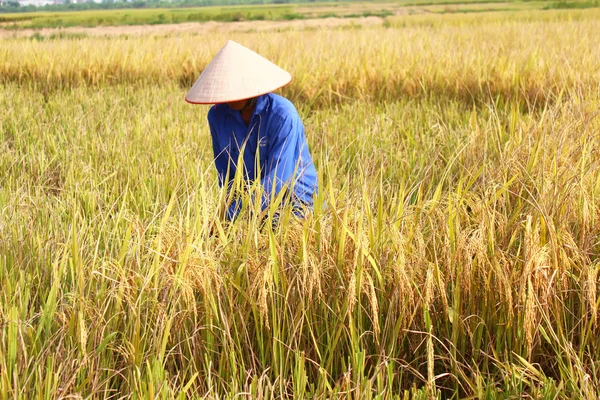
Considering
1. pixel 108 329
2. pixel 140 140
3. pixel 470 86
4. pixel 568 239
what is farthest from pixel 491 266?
pixel 470 86

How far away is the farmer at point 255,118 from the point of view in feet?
5.84

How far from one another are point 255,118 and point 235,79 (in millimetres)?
239

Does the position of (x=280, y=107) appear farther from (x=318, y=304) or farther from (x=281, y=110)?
(x=318, y=304)

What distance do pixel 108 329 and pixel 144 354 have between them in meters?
0.10

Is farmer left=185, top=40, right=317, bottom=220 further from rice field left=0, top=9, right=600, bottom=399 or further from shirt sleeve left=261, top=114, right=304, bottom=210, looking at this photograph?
rice field left=0, top=9, right=600, bottom=399

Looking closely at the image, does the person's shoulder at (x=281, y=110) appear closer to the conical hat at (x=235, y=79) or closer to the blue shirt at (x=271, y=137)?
the blue shirt at (x=271, y=137)

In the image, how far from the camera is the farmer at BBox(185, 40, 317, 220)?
178cm

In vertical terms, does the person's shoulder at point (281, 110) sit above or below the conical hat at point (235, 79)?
below

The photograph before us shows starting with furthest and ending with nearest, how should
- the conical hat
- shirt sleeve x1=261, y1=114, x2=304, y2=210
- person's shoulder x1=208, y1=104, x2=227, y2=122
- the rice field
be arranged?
person's shoulder x1=208, y1=104, x2=227, y2=122 → shirt sleeve x1=261, y1=114, x2=304, y2=210 → the conical hat → the rice field

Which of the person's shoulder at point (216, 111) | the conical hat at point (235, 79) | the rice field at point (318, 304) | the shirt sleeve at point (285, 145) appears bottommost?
the rice field at point (318, 304)

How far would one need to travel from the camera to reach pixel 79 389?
1.13m

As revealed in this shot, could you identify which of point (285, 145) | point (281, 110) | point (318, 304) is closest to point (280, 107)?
point (281, 110)

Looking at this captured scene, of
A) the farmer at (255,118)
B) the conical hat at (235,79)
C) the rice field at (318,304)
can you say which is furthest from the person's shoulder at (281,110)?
the rice field at (318,304)

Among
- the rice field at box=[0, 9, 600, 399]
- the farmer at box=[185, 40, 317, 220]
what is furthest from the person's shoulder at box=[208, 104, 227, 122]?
the rice field at box=[0, 9, 600, 399]
